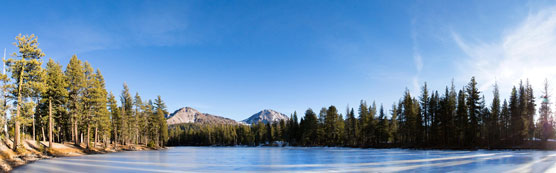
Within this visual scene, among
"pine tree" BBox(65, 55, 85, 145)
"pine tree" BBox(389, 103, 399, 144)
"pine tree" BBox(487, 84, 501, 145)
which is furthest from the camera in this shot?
"pine tree" BBox(389, 103, 399, 144)

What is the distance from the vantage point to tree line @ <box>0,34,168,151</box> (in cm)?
2605

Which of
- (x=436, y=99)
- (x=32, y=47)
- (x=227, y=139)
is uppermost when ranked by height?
(x=32, y=47)

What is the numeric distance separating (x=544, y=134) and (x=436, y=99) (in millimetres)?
19479

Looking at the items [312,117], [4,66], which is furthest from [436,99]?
[4,66]

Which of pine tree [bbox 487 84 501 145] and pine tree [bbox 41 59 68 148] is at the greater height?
pine tree [bbox 41 59 68 148]

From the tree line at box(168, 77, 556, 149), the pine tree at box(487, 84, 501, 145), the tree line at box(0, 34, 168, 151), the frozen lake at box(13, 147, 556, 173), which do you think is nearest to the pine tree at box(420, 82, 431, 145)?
the tree line at box(168, 77, 556, 149)

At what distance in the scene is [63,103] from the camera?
41.2 m

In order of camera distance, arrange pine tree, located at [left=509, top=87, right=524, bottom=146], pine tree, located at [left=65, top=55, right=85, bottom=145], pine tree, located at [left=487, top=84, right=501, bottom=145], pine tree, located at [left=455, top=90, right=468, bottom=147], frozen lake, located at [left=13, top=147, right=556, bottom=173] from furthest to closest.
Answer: pine tree, located at [left=487, top=84, right=501, bottom=145] < pine tree, located at [left=455, top=90, right=468, bottom=147] < pine tree, located at [left=509, top=87, right=524, bottom=146] < pine tree, located at [left=65, top=55, right=85, bottom=145] < frozen lake, located at [left=13, top=147, right=556, bottom=173]

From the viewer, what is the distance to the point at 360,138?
8488 cm

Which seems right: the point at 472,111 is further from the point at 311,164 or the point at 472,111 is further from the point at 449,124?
the point at 311,164

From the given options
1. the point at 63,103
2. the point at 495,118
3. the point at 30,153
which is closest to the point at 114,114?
the point at 63,103

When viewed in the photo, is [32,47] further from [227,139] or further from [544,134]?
[227,139]

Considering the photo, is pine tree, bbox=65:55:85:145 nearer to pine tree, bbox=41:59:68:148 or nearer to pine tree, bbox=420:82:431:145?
pine tree, bbox=41:59:68:148

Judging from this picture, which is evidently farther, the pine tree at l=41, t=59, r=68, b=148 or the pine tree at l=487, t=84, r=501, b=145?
the pine tree at l=487, t=84, r=501, b=145
